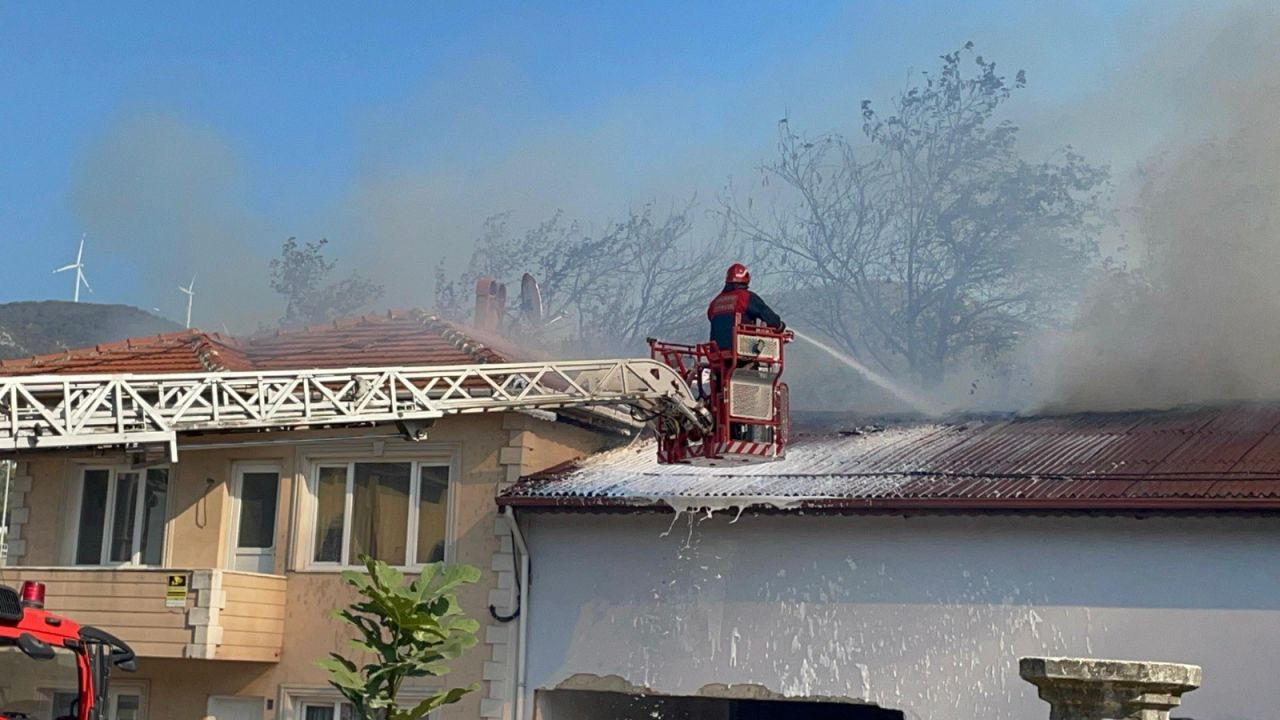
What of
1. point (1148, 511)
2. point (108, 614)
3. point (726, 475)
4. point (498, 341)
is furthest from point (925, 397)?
point (108, 614)

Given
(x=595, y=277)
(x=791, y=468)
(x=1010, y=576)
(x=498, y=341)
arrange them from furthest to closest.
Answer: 1. (x=595, y=277)
2. (x=498, y=341)
3. (x=791, y=468)
4. (x=1010, y=576)

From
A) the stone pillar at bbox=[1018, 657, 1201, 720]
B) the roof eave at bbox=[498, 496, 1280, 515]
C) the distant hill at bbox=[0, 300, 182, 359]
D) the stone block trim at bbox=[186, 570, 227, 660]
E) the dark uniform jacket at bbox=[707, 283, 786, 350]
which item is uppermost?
the distant hill at bbox=[0, 300, 182, 359]

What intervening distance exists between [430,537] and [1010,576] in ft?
22.0

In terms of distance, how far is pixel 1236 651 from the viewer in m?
13.0

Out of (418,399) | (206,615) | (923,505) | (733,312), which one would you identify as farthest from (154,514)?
(923,505)

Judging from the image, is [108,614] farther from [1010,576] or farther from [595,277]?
[595,277]

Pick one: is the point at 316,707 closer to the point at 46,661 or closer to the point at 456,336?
the point at 456,336

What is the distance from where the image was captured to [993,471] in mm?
14562

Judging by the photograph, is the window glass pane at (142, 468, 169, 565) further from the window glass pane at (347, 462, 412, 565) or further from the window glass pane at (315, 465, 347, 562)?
the window glass pane at (347, 462, 412, 565)

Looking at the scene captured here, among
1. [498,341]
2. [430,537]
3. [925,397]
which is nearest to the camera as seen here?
[430,537]

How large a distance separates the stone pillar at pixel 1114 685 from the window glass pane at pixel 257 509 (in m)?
12.6

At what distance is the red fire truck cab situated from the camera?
14.8 m

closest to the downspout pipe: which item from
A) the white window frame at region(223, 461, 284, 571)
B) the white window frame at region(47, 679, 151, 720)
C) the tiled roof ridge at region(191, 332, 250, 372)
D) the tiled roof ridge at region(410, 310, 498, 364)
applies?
the tiled roof ridge at region(410, 310, 498, 364)

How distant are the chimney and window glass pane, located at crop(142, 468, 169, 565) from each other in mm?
4991
